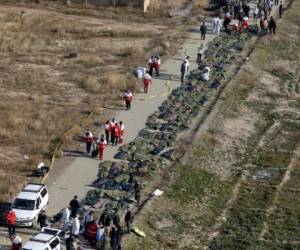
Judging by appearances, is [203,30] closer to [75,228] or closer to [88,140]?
[88,140]

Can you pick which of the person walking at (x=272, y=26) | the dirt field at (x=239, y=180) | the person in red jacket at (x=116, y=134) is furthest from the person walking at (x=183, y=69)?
the person walking at (x=272, y=26)

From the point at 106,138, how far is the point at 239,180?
19.7 feet

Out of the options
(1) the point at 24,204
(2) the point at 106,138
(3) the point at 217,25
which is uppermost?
(3) the point at 217,25

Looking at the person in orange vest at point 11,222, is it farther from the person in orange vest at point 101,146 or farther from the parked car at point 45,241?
the person in orange vest at point 101,146

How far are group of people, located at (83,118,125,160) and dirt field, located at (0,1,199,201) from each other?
1.78m

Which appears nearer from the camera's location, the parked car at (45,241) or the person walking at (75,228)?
the parked car at (45,241)

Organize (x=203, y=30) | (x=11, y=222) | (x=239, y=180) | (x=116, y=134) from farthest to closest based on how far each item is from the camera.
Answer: (x=203, y=30), (x=116, y=134), (x=239, y=180), (x=11, y=222)

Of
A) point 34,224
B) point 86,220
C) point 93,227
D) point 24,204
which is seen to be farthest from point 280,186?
point 24,204

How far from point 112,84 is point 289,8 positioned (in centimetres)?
2322

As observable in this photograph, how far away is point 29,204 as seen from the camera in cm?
3147

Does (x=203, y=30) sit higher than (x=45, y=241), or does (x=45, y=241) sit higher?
(x=203, y=30)

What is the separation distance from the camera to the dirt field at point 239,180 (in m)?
32.6

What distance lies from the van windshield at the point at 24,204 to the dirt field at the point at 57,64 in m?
2.01

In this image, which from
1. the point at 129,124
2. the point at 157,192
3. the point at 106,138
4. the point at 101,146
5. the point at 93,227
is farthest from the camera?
the point at 129,124
